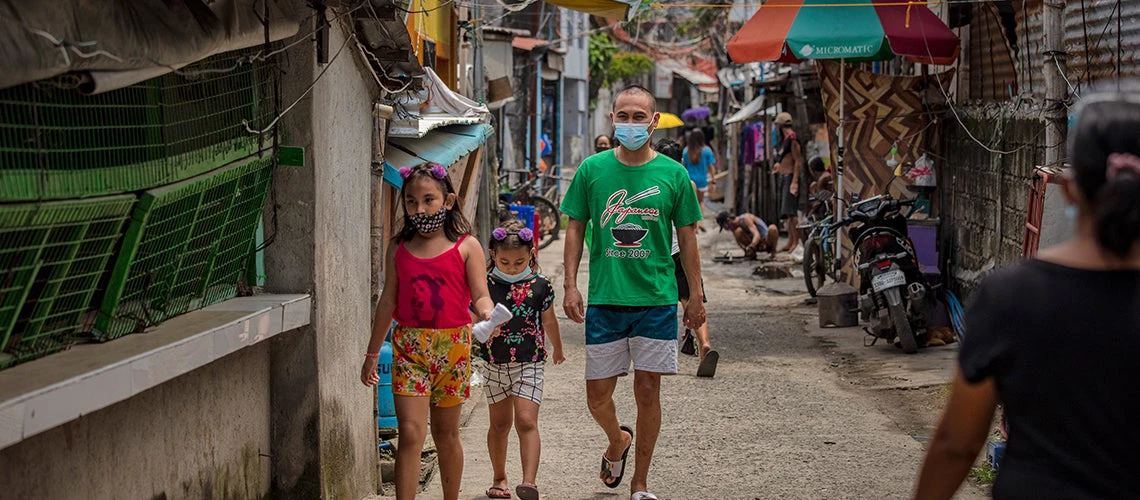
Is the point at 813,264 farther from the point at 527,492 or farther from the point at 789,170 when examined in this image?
the point at 527,492

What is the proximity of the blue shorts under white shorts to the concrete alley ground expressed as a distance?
73 centimetres

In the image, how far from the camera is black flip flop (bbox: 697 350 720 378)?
905 centimetres

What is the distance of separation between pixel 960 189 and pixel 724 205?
2009cm

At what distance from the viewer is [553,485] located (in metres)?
7.02

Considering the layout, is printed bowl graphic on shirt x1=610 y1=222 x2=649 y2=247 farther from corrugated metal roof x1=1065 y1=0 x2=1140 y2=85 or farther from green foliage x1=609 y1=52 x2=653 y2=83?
green foliage x1=609 y1=52 x2=653 y2=83

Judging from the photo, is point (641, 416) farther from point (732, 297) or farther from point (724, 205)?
point (724, 205)

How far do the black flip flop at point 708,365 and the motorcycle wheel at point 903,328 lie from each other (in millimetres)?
1766

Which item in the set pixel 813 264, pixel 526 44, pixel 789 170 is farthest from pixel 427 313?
pixel 526 44

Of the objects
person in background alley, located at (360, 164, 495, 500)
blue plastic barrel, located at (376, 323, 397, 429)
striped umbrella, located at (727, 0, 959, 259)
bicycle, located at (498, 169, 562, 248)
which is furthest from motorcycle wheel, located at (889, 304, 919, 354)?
bicycle, located at (498, 169, 562, 248)

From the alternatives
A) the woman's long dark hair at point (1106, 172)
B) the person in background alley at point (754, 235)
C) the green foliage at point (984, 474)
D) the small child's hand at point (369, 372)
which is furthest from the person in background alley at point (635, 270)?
the person in background alley at point (754, 235)

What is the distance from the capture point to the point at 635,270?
21.1 feet

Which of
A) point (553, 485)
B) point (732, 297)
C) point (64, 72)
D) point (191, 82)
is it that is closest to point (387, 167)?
point (553, 485)

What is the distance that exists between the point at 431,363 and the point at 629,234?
1.19 metres

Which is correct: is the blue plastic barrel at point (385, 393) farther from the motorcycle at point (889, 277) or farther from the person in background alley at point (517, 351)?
the motorcycle at point (889, 277)
